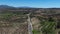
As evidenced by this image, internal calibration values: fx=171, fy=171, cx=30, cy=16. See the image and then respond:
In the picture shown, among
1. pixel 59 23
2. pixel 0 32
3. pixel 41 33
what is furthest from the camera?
pixel 59 23

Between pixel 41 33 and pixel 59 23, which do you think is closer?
pixel 41 33

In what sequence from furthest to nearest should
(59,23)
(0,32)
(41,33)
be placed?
(59,23)
(0,32)
(41,33)

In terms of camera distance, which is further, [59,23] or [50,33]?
[59,23]

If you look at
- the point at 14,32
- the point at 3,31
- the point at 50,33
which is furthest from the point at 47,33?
the point at 3,31

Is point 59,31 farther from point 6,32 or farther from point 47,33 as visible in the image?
point 6,32

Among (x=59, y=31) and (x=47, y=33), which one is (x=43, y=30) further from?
(x=59, y=31)

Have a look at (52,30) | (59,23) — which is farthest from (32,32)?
(59,23)

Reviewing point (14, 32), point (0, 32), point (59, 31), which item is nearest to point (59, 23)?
point (59, 31)
